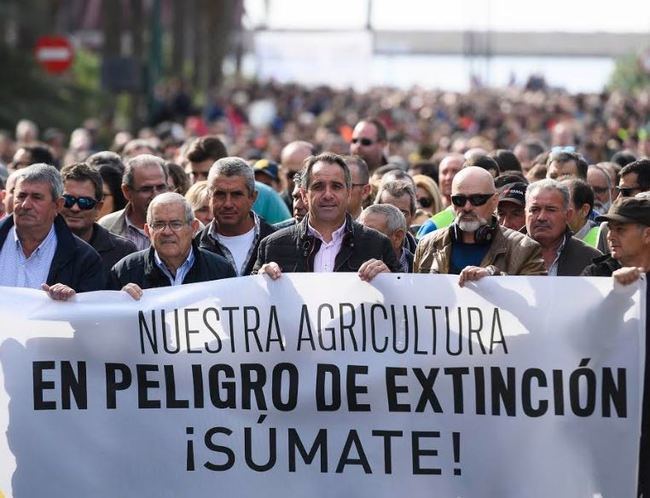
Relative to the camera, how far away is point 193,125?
28453 mm

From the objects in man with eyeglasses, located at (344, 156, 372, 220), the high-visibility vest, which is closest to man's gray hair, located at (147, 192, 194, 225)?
man with eyeglasses, located at (344, 156, 372, 220)

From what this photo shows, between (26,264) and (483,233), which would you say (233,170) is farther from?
(483,233)

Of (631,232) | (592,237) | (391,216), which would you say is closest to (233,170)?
(391,216)

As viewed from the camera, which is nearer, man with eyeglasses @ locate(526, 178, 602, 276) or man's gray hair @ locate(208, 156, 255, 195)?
man with eyeglasses @ locate(526, 178, 602, 276)

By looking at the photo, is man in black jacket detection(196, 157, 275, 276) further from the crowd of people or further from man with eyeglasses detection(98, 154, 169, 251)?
man with eyeglasses detection(98, 154, 169, 251)

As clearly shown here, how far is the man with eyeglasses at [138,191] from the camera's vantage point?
1131 cm

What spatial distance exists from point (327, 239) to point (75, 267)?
1.19m

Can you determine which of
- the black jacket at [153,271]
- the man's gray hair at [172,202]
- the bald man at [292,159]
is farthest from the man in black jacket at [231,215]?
the bald man at [292,159]

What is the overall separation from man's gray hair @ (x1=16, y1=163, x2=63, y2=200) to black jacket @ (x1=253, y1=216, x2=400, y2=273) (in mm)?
1025

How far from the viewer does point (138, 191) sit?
11.3m

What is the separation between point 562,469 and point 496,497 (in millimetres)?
314

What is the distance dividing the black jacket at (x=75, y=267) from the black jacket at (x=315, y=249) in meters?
0.75

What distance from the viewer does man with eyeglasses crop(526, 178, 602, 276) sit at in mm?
9727

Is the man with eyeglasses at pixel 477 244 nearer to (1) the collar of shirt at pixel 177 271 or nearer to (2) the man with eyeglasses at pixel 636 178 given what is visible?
(1) the collar of shirt at pixel 177 271
